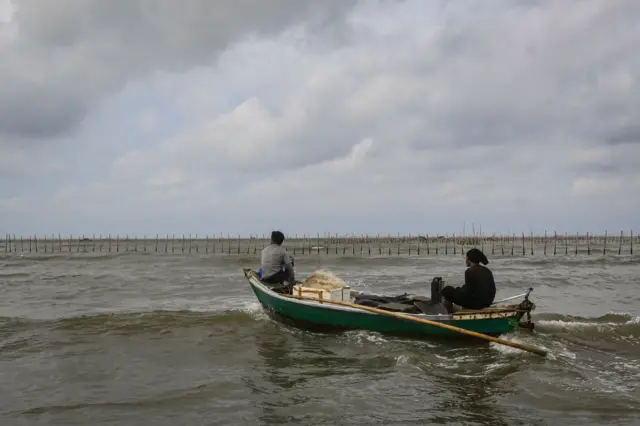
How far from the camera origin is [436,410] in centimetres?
615

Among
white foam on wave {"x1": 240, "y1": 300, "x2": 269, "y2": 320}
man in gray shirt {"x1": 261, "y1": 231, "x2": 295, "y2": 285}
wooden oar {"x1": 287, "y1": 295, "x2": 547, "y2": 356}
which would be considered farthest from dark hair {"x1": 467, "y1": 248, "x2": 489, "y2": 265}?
white foam on wave {"x1": 240, "y1": 300, "x2": 269, "y2": 320}

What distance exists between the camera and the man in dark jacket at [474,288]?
9.25 metres

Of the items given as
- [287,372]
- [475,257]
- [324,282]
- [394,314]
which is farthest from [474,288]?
[287,372]

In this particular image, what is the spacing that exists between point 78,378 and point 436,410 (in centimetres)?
522

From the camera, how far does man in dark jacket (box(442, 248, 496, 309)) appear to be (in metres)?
9.25

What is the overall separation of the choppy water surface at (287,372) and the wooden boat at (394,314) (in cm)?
26

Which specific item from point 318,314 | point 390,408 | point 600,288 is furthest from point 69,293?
point 600,288

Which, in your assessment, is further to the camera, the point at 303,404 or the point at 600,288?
the point at 600,288

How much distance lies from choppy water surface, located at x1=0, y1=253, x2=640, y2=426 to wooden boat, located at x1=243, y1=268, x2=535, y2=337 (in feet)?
0.85

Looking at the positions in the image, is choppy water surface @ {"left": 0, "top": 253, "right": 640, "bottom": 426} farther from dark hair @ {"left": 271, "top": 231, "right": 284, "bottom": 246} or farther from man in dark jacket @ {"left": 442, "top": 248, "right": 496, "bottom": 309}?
dark hair @ {"left": 271, "top": 231, "right": 284, "bottom": 246}

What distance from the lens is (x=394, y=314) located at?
377 inches

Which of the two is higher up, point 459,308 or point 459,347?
point 459,308

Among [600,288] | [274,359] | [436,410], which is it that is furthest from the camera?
[600,288]

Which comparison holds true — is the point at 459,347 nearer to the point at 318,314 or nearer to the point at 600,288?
the point at 318,314
